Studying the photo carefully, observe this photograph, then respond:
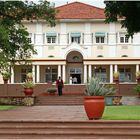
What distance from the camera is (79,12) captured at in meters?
53.0

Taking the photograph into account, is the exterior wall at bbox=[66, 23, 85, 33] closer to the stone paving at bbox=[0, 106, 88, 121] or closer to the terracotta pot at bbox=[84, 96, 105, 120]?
the stone paving at bbox=[0, 106, 88, 121]

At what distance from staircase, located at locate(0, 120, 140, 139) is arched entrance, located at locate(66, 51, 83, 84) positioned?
1479 inches

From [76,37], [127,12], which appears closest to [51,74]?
[76,37]

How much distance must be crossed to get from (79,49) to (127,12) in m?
32.3

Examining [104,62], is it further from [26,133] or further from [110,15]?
[26,133]

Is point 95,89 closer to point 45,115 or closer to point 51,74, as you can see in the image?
point 45,115

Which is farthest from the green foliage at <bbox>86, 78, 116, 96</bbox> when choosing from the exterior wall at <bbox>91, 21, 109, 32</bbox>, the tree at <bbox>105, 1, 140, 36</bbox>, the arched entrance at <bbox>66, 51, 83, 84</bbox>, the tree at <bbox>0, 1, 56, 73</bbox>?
the exterior wall at <bbox>91, 21, 109, 32</bbox>

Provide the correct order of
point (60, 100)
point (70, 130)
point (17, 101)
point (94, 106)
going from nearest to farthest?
point (70, 130) < point (94, 106) < point (17, 101) < point (60, 100)

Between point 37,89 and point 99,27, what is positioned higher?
point 99,27

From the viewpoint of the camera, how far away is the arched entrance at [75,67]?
5153cm

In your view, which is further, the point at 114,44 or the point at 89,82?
the point at 114,44

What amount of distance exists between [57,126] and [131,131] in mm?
2076

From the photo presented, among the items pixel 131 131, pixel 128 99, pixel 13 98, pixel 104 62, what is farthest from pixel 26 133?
pixel 104 62

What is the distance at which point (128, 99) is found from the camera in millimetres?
32969
